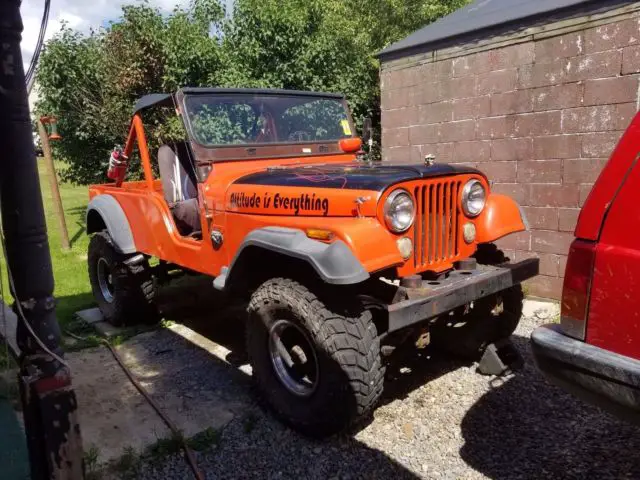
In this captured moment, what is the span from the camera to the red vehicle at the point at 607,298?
1.86 metres

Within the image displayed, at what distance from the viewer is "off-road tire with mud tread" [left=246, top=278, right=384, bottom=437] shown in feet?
8.87

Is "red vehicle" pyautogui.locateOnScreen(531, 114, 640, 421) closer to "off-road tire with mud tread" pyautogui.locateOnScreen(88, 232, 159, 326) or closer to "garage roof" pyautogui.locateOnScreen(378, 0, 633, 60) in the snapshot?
"garage roof" pyautogui.locateOnScreen(378, 0, 633, 60)

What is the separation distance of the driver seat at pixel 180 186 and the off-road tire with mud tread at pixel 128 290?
70 cm

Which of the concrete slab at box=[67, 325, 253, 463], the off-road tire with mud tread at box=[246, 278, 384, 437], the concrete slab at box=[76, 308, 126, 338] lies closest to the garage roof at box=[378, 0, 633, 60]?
the off-road tire with mud tread at box=[246, 278, 384, 437]

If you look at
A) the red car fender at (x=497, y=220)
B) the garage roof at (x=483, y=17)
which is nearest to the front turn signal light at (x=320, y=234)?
the red car fender at (x=497, y=220)

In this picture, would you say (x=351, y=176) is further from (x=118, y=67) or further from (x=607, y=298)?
(x=118, y=67)

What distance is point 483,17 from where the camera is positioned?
5.52 metres

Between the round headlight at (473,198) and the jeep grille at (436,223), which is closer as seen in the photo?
the jeep grille at (436,223)

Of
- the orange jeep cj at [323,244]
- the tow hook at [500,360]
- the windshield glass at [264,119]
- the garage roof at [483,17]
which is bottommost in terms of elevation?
the tow hook at [500,360]

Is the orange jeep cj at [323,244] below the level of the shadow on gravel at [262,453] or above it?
above

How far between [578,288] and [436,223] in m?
1.15

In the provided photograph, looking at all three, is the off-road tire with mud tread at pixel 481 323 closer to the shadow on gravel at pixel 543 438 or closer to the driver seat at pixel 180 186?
the shadow on gravel at pixel 543 438

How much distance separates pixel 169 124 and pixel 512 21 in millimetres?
4934

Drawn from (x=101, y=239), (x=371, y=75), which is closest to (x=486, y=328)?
(x=101, y=239)
